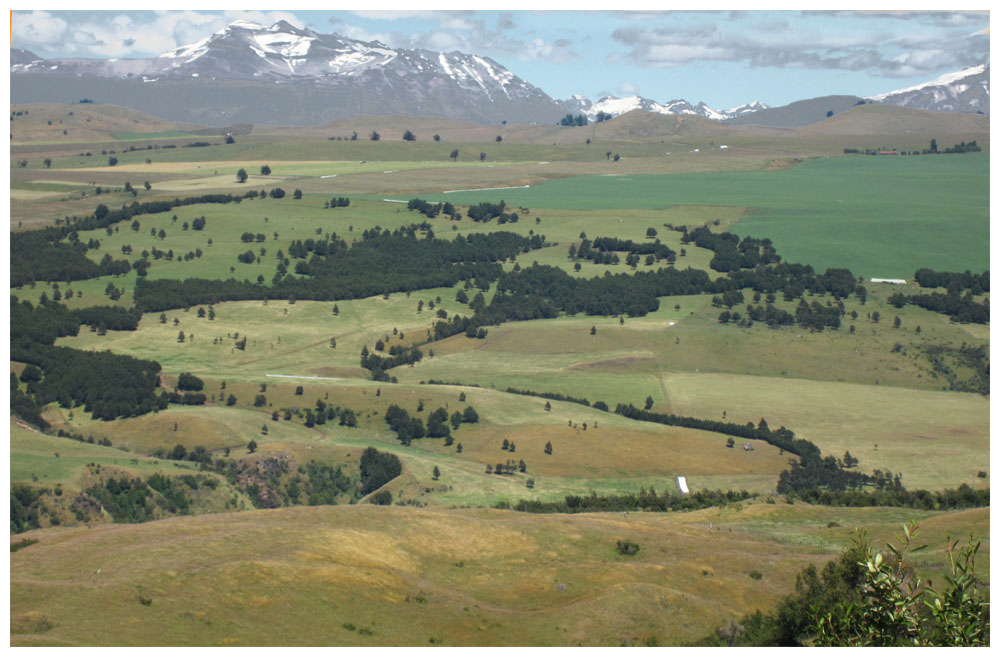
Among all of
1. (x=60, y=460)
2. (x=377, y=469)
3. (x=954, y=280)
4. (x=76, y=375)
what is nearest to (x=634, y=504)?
(x=377, y=469)

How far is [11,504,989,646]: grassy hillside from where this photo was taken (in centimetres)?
3828

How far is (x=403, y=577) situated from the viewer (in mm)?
45875

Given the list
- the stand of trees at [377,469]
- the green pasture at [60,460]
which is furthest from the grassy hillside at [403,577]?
the stand of trees at [377,469]

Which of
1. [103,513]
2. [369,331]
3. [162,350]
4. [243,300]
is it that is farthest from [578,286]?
[103,513]

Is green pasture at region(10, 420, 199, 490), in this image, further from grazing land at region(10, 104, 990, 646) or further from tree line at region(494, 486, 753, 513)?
tree line at region(494, 486, 753, 513)

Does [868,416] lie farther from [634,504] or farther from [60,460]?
[60,460]

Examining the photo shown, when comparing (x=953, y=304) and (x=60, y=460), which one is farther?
(x=953, y=304)

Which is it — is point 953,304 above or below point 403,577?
below

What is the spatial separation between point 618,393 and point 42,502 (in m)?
77.1

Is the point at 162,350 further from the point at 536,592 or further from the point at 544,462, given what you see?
the point at 536,592

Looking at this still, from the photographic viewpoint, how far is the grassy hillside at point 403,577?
1507 inches

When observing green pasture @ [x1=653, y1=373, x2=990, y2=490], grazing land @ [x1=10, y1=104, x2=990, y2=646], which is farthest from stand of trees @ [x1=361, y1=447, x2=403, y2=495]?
green pasture @ [x1=653, y1=373, x2=990, y2=490]

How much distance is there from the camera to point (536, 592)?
46688 mm

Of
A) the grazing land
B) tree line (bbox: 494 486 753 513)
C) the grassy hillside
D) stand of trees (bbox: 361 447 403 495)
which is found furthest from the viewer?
stand of trees (bbox: 361 447 403 495)
